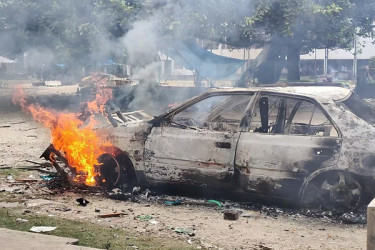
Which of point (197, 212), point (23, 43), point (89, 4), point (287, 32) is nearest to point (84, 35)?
point (89, 4)

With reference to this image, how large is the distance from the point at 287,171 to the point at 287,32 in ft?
37.8

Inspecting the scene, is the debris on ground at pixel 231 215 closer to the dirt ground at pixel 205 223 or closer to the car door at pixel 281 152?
the dirt ground at pixel 205 223

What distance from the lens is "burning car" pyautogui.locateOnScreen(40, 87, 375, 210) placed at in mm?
5879

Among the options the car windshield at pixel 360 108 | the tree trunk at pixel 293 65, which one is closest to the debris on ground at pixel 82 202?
the car windshield at pixel 360 108

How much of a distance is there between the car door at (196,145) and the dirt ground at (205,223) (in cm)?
41

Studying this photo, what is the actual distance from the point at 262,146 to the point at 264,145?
3cm

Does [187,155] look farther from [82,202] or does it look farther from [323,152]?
[323,152]

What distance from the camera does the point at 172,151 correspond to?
21.7ft

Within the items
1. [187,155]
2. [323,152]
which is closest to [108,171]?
[187,155]

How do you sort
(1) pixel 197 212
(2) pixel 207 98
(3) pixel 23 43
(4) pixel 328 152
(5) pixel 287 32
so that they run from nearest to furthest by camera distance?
(4) pixel 328 152, (1) pixel 197 212, (2) pixel 207 98, (5) pixel 287 32, (3) pixel 23 43

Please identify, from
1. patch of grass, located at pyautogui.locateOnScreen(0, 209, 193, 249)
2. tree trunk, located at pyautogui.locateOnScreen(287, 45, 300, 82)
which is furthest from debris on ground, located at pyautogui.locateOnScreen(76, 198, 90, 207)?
tree trunk, located at pyautogui.locateOnScreen(287, 45, 300, 82)

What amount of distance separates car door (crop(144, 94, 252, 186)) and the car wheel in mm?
998

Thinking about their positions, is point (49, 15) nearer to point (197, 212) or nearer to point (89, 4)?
point (89, 4)

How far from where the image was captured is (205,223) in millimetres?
5789
